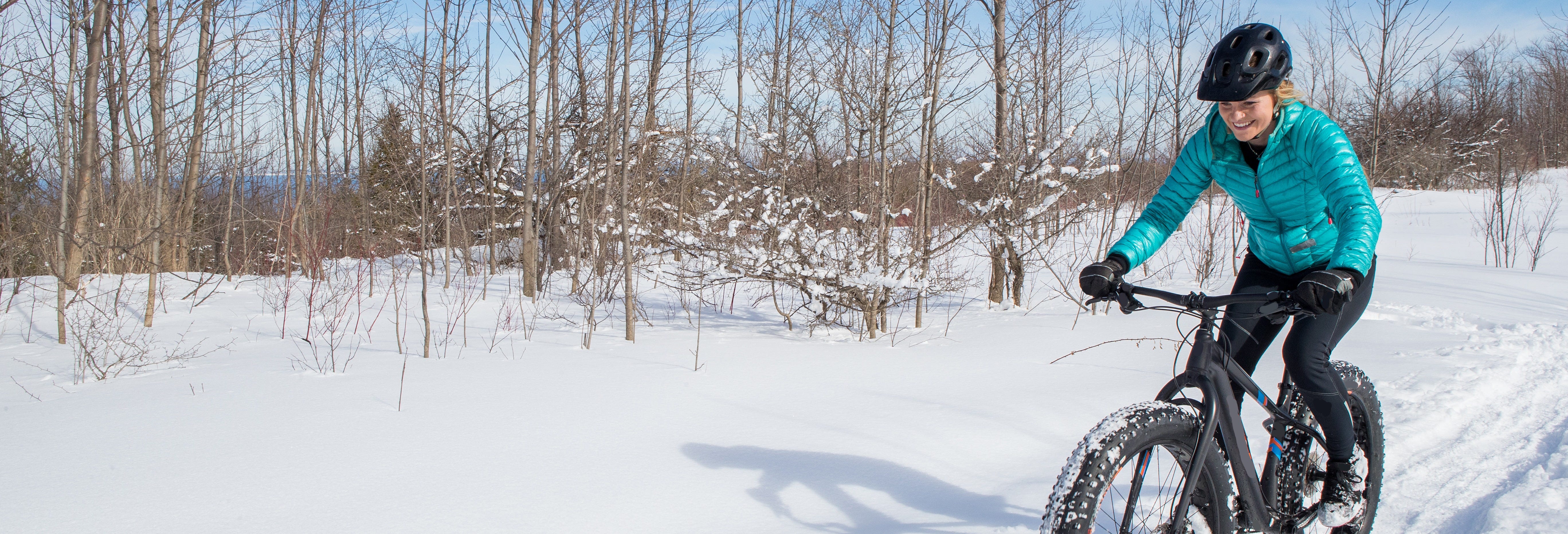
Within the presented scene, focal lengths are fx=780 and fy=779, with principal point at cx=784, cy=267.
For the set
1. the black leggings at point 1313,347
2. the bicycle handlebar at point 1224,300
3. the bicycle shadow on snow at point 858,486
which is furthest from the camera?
the bicycle shadow on snow at point 858,486

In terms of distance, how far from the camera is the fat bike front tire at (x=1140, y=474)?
171 cm

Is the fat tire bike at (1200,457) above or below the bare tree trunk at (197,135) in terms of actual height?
below

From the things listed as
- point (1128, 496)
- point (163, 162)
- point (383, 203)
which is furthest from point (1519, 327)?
point (383, 203)

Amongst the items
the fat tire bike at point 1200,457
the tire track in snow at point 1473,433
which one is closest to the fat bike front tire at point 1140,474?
the fat tire bike at point 1200,457

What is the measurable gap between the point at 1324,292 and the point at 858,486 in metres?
1.74

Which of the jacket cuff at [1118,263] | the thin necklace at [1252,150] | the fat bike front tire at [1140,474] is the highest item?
the thin necklace at [1252,150]

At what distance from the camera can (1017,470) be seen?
10.5ft

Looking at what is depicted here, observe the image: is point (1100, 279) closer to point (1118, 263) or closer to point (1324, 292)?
point (1118, 263)

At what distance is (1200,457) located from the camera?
6.05 ft

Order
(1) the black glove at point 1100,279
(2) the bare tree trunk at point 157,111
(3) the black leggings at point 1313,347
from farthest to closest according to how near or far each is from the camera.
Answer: (2) the bare tree trunk at point 157,111 → (3) the black leggings at point 1313,347 → (1) the black glove at point 1100,279

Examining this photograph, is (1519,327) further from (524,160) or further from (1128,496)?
(524,160)

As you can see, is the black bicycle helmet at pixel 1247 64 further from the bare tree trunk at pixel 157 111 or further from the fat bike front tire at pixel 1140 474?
the bare tree trunk at pixel 157 111

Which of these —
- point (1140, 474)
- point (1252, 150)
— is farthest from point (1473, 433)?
point (1140, 474)

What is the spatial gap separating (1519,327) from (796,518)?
6.17 metres
